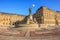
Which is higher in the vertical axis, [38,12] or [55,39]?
[38,12]

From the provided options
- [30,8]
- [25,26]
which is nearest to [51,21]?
[30,8]

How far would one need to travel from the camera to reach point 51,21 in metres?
87.4

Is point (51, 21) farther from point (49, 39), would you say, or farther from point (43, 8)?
point (49, 39)

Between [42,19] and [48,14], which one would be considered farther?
[48,14]

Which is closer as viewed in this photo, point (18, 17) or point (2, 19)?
point (2, 19)

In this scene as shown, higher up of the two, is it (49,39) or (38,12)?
(38,12)

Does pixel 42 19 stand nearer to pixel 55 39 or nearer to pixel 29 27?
pixel 29 27

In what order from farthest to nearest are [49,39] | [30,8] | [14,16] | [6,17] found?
[14,16] < [6,17] < [30,8] < [49,39]

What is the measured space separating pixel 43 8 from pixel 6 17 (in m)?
28.1

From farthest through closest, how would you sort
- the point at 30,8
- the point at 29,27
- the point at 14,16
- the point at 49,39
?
the point at 14,16 < the point at 30,8 < the point at 29,27 < the point at 49,39

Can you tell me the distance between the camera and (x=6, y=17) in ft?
304

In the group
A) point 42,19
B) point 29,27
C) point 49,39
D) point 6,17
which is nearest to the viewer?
point 49,39

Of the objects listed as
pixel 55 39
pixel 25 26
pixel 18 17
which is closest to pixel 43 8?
pixel 18 17

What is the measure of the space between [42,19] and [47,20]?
16.2 ft
